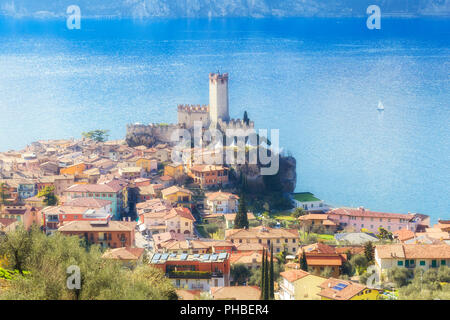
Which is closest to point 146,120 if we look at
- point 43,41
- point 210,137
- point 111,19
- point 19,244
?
point 210,137

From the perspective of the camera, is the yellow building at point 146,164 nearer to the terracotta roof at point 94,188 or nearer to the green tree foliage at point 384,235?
the terracotta roof at point 94,188

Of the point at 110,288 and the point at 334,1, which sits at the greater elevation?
the point at 334,1

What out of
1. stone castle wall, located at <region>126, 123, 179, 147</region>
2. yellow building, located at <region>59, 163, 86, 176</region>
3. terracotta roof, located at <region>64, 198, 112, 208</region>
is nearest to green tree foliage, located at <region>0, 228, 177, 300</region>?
terracotta roof, located at <region>64, 198, 112, 208</region>

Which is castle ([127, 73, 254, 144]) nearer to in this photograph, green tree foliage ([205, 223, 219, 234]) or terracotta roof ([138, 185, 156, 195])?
terracotta roof ([138, 185, 156, 195])

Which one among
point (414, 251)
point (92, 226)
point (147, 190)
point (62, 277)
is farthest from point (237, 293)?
point (147, 190)

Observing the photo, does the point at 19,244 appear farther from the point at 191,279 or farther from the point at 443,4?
the point at 443,4

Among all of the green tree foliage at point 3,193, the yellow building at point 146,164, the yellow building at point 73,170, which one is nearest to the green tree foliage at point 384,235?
the yellow building at point 146,164
